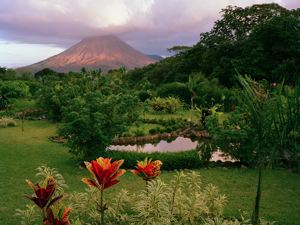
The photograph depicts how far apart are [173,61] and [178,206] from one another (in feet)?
98.7

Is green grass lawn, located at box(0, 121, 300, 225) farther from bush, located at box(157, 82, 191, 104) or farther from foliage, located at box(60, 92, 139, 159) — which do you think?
bush, located at box(157, 82, 191, 104)

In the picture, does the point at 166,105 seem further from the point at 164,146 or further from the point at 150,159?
the point at 150,159

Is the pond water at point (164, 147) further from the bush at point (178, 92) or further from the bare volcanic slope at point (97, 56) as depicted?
the bare volcanic slope at point (97, 56)

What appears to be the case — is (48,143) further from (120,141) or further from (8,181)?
(8,181)

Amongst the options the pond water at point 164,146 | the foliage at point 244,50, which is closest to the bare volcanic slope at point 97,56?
the foliage at point 244,50

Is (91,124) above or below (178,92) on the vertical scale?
below

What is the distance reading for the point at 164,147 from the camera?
34.0 feet

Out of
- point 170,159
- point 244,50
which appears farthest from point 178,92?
point 170,159

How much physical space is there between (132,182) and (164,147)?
388 centimetres

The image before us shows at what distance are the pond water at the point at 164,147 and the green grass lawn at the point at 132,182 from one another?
1.65 metres

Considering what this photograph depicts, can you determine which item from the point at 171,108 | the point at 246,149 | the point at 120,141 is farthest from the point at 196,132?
the point at 171,108

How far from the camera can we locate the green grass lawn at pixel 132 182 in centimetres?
529

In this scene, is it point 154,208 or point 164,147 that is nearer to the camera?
point 154,208

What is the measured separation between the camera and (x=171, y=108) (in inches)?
663
